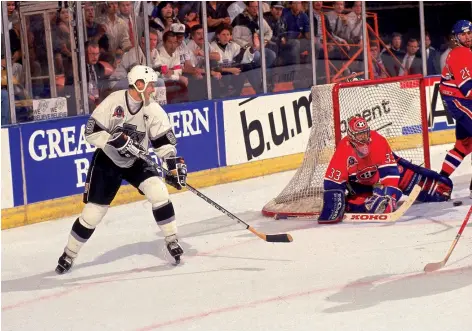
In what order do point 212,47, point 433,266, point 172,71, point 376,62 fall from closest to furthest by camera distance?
1. point 433,266
2. point 172,71
3. point 212,47
4. point 376,62

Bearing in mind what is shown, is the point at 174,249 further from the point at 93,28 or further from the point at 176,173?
the point at 93,28

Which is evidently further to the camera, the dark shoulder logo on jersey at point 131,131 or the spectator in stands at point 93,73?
the spectator in stands at point 93,73

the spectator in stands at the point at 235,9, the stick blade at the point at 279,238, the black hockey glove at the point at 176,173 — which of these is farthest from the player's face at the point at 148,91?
the spectator in stands at the point at 235,9

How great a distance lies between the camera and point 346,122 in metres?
7.85

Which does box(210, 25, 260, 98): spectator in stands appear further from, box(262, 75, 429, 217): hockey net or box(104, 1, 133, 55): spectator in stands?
box(262, 75, 429, 217): hockey net

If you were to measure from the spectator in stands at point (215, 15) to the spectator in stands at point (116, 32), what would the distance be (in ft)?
→ 3.33

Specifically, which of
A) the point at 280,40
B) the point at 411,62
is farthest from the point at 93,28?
the point at 411,62

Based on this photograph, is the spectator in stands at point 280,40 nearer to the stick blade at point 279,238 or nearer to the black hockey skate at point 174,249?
the stick blade at point 279,238

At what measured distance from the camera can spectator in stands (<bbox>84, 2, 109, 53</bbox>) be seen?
854 centimetres

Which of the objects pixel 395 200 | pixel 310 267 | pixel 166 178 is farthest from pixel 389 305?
pixel 395 200

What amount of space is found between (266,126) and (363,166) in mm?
2855

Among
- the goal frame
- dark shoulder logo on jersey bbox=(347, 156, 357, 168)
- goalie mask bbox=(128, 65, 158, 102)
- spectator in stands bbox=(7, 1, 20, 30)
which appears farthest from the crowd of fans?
dark shoulder logo on jersey bbox=(347, 156, 357, 168)

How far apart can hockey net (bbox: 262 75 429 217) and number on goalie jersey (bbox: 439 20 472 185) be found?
30cm

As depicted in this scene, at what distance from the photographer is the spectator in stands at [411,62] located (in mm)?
11852
